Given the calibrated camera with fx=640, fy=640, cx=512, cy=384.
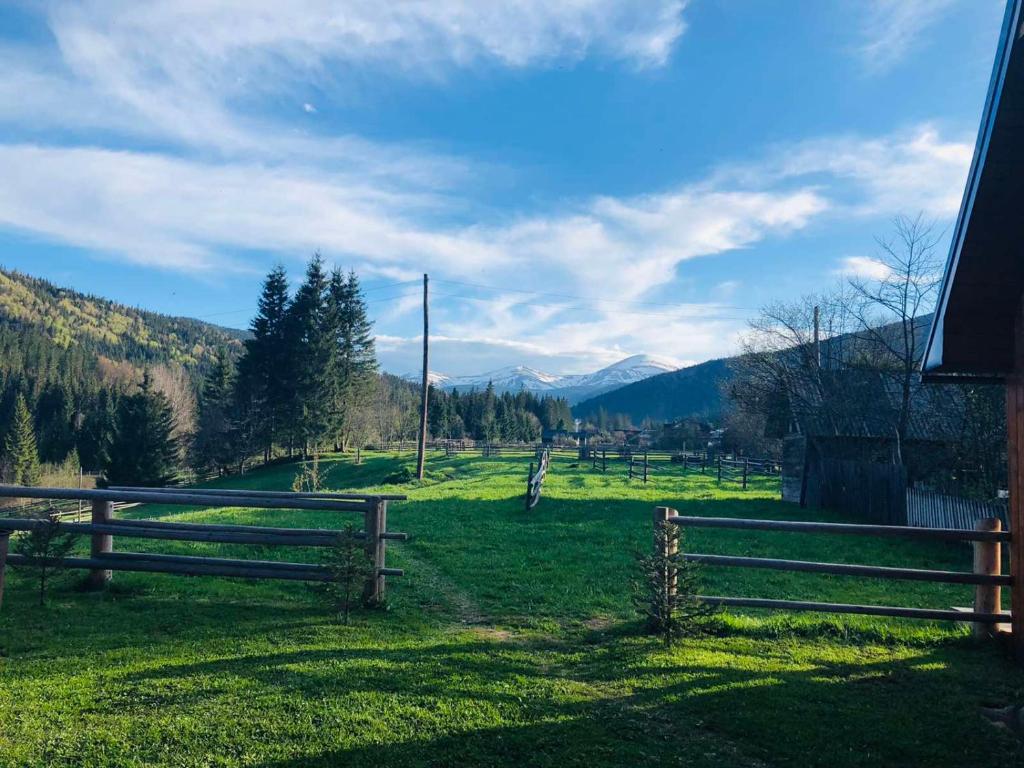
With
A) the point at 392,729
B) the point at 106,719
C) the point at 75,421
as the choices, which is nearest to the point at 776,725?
the point at 392,729

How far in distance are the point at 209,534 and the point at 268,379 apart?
43423 millimetres

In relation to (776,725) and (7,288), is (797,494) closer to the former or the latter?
(776,725)

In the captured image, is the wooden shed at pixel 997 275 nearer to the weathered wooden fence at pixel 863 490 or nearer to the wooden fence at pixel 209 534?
the wooden fence at pixel 209 534

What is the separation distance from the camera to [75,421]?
256 ft

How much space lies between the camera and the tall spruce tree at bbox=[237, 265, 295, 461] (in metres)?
47.9

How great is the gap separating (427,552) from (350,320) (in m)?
44.5

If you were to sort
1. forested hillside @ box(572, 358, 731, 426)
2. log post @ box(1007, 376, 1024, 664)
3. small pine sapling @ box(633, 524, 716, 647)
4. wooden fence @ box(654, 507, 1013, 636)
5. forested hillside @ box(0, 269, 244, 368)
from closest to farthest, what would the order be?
log post @ box(1007, 376, 1024, 664), wooden fence @ box(654, 507, 1013, 636), small pine sapling @ box(633, 524, 716, 647), forested hillside @ box(572, 358, 731, 426), forested hillside @ box(0, 269, 244, 368)

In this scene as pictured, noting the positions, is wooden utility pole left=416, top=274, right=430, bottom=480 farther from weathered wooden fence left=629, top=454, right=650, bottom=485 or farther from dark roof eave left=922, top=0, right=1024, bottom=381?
dark roof eave left=922, top=0, right=1024, bottom=381

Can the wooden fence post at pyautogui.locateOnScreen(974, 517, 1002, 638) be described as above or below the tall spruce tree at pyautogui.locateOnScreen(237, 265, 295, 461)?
below

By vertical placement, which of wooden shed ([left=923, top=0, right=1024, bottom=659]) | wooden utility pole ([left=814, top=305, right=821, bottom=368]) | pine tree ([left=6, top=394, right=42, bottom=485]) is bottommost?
pine tree ([left=6, top=394, right=42, bottom=485])

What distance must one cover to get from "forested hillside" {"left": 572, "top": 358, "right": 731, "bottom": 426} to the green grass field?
128517mm

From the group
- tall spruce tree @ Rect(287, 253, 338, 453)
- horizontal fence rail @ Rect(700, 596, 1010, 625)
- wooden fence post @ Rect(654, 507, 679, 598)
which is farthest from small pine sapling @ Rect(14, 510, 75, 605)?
tall spruce tree @ Rect(287, 253, 338, 453)

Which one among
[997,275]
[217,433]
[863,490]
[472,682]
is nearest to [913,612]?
[997,275]

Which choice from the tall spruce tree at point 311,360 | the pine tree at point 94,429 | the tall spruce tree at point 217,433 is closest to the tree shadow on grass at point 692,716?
the tall spruce tree at point 311,360
